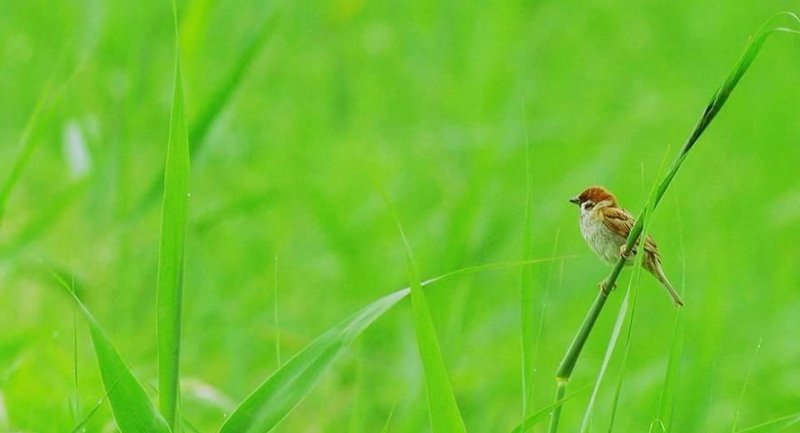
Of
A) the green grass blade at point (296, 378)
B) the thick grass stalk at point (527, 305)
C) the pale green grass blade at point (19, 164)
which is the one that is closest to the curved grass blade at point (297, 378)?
the green grass blade at point (296, 378)

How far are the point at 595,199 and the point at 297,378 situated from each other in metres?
0.53

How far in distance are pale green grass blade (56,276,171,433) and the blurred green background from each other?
11.4 inches

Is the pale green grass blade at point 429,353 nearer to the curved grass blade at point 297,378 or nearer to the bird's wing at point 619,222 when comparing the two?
the curved grass blade at point 297,378

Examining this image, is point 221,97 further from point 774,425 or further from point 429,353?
point 774,425

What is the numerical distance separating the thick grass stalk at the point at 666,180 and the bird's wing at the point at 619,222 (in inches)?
5.4

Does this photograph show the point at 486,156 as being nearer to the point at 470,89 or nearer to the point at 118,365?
the point at 470,89

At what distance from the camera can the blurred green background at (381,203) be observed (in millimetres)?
3635

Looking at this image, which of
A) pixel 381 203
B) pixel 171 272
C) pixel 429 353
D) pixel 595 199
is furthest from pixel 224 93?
pixel 381 203

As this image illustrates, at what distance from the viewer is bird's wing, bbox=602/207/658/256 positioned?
2.05 metres

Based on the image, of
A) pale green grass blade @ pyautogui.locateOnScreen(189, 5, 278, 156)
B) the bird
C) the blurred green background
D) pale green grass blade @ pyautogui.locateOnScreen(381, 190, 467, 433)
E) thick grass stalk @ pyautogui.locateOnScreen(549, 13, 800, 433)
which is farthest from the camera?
the blurred green background

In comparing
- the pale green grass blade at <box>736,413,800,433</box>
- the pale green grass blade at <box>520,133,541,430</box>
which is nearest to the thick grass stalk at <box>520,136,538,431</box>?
the pale green grass blade at <box>520,133,541,430</box>

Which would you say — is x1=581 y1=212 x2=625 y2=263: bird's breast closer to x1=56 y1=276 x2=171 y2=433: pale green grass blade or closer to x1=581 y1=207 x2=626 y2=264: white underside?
x1=581 y1=207 x2=626 y2=264: white underside

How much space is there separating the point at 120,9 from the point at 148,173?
33.9 inches

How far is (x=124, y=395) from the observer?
76.7 inches
